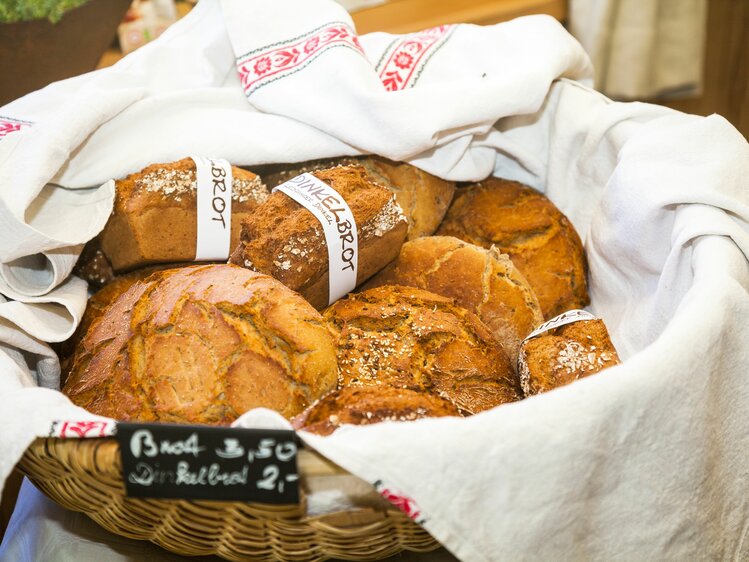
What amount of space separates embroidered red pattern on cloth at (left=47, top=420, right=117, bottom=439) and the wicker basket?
0.06 feet

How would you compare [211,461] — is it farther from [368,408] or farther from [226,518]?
[368,408]

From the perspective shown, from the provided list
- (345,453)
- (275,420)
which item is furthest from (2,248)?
(345,453)

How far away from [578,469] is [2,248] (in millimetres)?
1300

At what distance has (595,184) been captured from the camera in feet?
7.00

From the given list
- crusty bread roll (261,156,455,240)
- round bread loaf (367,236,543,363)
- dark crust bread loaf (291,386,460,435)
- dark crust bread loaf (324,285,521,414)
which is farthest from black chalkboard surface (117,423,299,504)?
crusty bread roll (261,156,455,240)

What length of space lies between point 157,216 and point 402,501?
1043 mm

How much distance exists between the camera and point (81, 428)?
115 cm

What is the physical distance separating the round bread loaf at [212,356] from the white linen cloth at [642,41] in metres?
3.02

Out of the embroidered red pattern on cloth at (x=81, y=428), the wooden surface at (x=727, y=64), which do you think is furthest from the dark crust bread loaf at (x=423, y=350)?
the wooden surface at (x=727, y=64)

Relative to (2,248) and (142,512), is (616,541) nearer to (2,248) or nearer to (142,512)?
(142,512)

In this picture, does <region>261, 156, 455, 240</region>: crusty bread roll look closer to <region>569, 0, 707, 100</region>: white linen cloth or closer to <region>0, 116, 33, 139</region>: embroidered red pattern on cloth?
<region>0, 116, 33, 139</region>: embroidered red pattern on cloth

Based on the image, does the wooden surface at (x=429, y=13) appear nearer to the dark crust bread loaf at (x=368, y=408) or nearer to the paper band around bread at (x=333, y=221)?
the paper band around bread at (x=333, y=221)

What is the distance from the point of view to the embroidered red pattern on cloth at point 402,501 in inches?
42.7

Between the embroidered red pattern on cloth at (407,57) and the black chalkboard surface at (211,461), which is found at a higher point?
the embroidered red pattern on cloth at (407,57)
